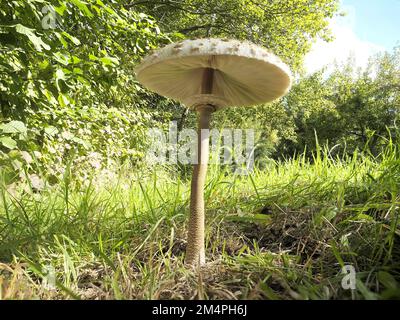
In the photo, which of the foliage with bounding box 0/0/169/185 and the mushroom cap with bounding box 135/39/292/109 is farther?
the foliage with bounding box 0/0/169/185

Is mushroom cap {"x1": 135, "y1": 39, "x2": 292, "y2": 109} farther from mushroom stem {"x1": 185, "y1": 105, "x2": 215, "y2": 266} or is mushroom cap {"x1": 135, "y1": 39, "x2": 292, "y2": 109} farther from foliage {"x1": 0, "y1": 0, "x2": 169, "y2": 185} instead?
foliage {"x1": 0, "y1": 0, "x2": 169, "y2": 185}

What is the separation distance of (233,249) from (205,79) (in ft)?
3.28

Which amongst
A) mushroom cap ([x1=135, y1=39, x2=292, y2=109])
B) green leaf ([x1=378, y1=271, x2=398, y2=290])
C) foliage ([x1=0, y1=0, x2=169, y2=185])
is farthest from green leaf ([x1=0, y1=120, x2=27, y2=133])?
green leaf ([x1=378, y1=271, x2=398, y2=290])

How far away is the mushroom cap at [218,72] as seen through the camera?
4.93 feet

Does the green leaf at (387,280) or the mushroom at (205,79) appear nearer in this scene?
the green leaf at (387,280)

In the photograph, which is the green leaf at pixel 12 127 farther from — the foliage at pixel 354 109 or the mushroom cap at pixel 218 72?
the foliage at pixel 354 109

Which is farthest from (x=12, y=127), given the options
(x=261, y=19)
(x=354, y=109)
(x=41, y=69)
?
(x=354, y=109)

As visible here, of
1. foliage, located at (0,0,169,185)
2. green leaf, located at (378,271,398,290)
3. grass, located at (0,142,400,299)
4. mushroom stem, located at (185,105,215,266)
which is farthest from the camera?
foliage, located at (0,0,169,185)

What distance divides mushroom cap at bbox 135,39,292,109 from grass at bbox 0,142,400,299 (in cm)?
A: 73

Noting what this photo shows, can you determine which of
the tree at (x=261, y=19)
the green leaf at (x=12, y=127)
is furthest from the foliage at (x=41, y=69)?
the tree at (x=261, y=19)

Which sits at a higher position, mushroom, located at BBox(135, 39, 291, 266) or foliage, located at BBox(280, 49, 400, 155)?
foliage, located at BBox(280, 49, 400, 155)

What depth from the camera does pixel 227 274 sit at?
1.63 m

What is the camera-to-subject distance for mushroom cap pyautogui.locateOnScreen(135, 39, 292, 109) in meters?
1.50
